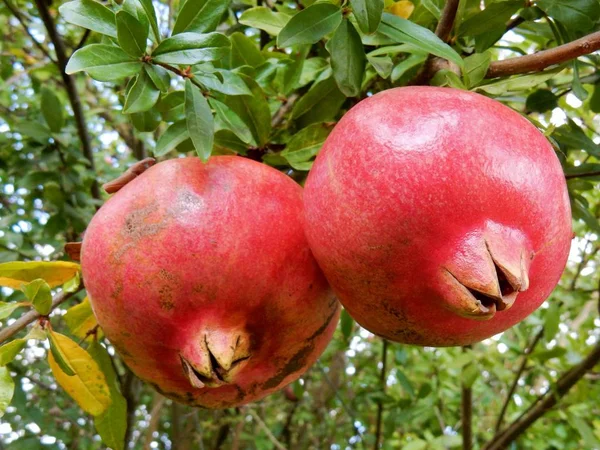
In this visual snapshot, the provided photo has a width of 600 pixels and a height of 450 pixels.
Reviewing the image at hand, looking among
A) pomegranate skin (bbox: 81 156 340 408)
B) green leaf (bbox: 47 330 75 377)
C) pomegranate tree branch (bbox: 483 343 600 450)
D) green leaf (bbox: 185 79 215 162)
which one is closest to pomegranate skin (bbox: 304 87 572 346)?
pomegranate skin (bbox: 81 156 340 408)

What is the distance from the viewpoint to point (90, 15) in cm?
83

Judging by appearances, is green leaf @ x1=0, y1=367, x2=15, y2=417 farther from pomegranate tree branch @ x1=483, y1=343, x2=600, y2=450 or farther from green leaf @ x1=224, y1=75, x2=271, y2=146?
pomegranate tree branch @ x1=483, y1=343, x2=600, y2=450

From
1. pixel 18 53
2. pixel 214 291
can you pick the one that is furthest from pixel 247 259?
pixel 18 53

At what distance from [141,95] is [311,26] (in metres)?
0.24

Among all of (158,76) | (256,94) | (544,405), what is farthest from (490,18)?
(544,405)

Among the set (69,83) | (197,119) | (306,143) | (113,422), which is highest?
(197,119)

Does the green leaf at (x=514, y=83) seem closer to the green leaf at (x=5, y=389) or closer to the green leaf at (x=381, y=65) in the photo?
the green leaf at (x=381, y=65)

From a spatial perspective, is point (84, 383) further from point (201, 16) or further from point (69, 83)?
point (69, 83)

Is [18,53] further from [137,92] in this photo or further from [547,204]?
[547,204]

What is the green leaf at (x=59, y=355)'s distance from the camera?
0.88 m

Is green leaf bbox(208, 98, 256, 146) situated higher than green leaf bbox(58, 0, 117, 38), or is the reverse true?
green leaf bbox(58, 0, 117, 38)

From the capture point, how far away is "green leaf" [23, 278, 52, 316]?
0.88 m

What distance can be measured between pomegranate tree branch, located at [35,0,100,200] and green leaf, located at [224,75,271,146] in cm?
67

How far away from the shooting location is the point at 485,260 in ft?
2.15
